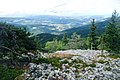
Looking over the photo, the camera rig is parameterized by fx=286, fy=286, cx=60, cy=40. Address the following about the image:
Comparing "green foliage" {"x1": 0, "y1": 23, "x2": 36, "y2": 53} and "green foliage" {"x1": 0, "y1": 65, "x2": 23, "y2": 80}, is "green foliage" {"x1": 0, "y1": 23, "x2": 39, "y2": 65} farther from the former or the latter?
"green foliage" {"x1": 0, "y1": 65, "x2": 23, "y2": 80}

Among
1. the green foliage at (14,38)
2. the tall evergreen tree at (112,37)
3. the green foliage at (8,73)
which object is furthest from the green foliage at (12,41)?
the tall evergreen tree at (112,37)

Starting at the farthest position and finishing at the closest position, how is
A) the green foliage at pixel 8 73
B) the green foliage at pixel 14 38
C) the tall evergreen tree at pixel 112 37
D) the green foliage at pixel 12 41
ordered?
the tall evergreen tree at pixel 112 37
the green foliage at pixel 12 41
the green foliage at pixel 14 38
the green foliage at pixel 8 73

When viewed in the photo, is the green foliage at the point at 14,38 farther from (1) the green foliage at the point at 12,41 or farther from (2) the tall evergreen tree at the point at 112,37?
(2) the tall evergreen tree at the point at 112,37

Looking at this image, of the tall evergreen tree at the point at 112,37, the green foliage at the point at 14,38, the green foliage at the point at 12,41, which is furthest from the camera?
the tall evergreen tree at the point at 112,37

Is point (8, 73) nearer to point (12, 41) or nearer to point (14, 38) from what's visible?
point (12, 41)

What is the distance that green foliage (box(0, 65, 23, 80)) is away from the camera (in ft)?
87.6

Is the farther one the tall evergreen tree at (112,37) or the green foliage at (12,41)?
the tall evergreen tree at (112,37)

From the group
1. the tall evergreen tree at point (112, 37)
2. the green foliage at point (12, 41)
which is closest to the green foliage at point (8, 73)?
the green foliage at point (12, 41)

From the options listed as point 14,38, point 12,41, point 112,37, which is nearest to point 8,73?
point 12,41

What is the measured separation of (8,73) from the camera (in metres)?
27.5

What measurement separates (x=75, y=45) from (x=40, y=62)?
68.3 m

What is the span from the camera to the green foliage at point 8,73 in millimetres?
26703

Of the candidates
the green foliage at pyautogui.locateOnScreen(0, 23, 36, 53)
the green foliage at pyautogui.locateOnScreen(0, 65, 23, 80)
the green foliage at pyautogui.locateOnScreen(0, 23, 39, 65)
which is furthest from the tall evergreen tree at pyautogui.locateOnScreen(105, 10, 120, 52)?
the green foliage at pyautogui.locateOnScreen(0, 65, 23, 80)

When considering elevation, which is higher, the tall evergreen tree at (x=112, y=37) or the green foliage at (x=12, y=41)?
the green foliage at (x=12, y=41)
